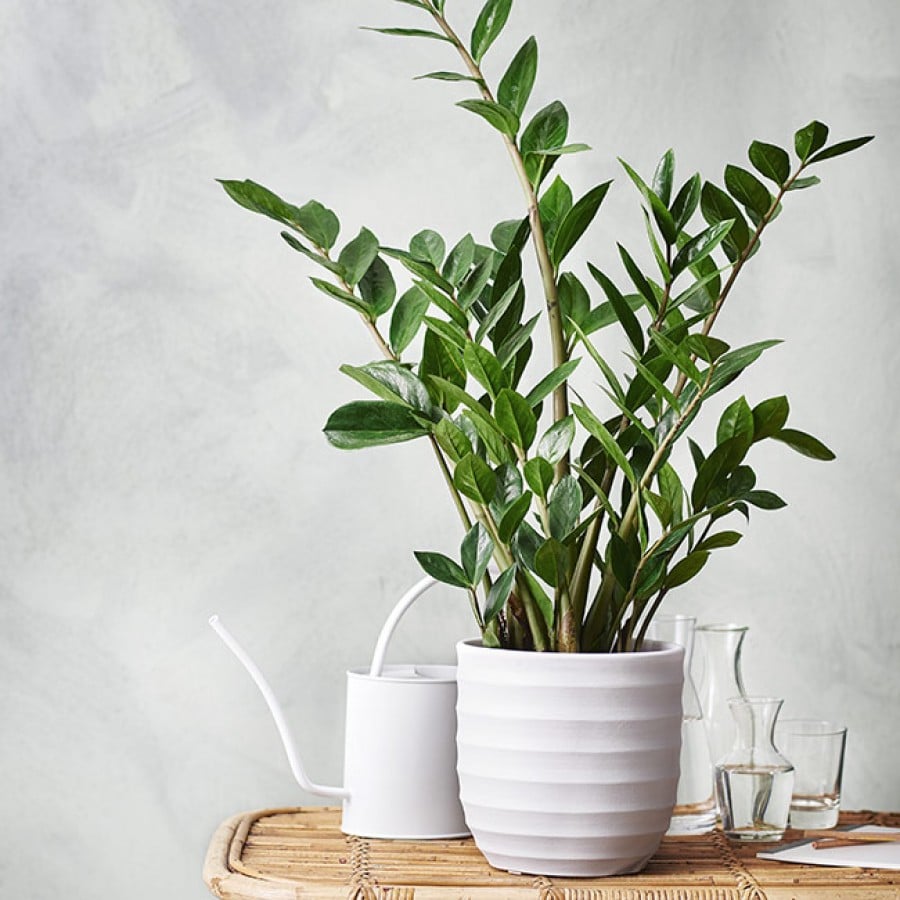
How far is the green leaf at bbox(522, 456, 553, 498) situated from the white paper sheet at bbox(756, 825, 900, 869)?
0.40 metres

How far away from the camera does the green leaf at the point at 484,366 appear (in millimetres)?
1052

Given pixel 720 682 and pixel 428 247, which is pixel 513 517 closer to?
pixel 428 247

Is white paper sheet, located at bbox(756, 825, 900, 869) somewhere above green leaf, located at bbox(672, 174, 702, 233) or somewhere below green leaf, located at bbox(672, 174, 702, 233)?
below

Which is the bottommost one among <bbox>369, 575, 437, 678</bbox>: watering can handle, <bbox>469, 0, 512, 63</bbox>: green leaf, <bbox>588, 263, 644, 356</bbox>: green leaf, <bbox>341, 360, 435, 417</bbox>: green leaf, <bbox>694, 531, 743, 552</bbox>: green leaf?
<bbox>369, 575, 437, 678</bbox>: watering can handle

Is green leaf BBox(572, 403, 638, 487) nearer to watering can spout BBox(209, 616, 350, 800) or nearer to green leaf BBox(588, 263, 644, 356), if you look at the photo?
green leaf BBox(588, 263, 644, 356)

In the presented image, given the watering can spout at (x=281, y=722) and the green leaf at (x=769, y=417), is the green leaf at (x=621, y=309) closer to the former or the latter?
the green leaf at (x=769, y=417)

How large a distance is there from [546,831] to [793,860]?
253 millimetres

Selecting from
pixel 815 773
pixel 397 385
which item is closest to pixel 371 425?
pixel 397 385

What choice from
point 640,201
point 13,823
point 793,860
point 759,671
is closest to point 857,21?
point 640,201

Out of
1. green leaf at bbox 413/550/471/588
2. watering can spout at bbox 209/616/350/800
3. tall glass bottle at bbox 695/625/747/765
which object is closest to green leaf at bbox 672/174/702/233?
green leaf at bbox 413/550/471/588

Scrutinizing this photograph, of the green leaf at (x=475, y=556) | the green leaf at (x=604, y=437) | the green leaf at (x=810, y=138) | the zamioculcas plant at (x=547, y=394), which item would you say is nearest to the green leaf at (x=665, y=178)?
the zamioculcas plant at (x=547, y=394)

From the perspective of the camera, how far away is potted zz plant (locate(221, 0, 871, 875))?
3.39 feet

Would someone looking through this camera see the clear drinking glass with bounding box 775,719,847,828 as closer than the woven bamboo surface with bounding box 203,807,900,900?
No

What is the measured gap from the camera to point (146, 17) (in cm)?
142
